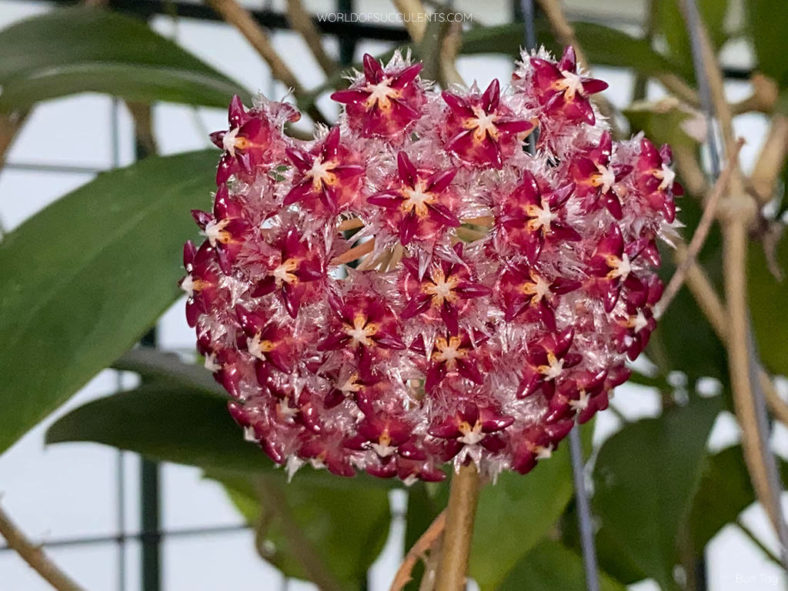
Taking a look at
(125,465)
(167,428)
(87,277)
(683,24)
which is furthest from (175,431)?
(125,465)

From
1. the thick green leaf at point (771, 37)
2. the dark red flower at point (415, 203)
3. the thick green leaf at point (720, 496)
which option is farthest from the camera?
the thick green leaf at point (720, 496)

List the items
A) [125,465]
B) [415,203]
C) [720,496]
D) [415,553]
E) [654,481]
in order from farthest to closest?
[125,465], [720,496], [654,481], [415,553], [415,203]

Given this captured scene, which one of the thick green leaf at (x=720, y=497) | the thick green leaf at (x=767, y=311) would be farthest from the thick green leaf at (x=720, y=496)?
the thick green leaf at (x=767, y=311)

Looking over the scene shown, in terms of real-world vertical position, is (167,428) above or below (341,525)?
above

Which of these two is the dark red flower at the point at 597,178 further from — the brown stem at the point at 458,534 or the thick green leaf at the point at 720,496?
the thick green leaf at the point at 720,496

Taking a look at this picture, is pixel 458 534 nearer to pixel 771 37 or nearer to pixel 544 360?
pixel 544 360

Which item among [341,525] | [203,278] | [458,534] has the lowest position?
[341,525]
